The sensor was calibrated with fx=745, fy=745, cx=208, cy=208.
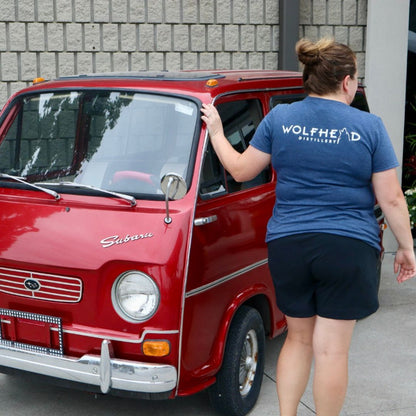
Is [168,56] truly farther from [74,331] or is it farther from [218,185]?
[74,331]

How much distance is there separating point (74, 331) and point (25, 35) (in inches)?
172

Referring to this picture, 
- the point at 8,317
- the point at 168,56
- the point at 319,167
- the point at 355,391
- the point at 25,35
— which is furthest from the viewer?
the point at 168,56

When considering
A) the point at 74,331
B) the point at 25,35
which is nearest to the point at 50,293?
the point at 74,331

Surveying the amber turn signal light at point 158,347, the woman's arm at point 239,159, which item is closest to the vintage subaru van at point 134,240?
the amber turn signal light at point 158,347

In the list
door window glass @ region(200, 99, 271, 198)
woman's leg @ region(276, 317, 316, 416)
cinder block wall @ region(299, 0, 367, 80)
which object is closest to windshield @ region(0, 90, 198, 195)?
door window glass @ region(200, 99, 271, 198)

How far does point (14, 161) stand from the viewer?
4.40 meters

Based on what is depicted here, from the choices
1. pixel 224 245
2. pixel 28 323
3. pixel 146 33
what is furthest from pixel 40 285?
pixel 146 33

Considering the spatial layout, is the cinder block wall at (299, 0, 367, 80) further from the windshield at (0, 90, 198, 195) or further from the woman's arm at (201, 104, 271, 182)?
the woman's arm at (201, 104, 271, 182)

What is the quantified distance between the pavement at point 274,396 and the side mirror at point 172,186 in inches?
54.8

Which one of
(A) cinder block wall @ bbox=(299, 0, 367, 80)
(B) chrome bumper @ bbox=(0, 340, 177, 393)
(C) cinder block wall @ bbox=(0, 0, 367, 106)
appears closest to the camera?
(B) chrome bumper @ bbox=(0, 340, 177, 393)

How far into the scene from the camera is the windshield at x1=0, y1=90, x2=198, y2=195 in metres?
4.01

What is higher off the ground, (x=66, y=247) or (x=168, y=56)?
(x=168, y=56)

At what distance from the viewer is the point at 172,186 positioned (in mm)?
3629

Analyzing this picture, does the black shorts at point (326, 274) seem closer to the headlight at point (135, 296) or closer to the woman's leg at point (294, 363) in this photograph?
the woman's leg at point (294, 363)
